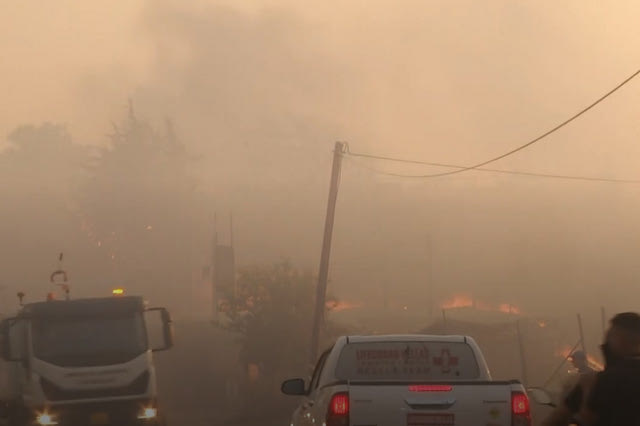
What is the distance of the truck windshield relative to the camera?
62.4 ft

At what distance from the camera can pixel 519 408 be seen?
9.18 meters

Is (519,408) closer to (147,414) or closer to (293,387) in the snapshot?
(293,387)

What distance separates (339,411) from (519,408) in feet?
4.89

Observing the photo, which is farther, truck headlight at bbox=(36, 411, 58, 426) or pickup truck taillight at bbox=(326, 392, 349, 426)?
truck headlight at bbox=(36, 411, 58, 426)

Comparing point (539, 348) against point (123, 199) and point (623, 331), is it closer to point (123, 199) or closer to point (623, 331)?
point (623, 331)

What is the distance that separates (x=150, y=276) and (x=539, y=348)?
175 ft

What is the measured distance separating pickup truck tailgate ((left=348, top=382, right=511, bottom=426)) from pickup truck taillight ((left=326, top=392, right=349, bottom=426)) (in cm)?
5

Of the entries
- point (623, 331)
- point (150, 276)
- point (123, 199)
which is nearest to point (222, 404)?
point (623, 331)

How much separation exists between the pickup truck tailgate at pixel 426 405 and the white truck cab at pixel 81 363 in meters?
10.6

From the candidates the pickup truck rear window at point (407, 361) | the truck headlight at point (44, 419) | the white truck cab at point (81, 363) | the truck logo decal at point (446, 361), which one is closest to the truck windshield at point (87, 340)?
the white truck cab at point (81, 363)

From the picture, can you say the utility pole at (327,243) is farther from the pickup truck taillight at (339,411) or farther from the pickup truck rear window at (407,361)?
the pickup truck taillight at (339,411)

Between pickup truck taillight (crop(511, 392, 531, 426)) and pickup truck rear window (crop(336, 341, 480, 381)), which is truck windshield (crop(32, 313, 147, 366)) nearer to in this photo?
pickup truck rear window (crop(336, 341, 480, 381))

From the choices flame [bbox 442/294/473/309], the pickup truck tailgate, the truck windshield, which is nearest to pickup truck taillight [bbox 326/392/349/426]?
the pickup truck tailgate

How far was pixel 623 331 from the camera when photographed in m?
6.01
